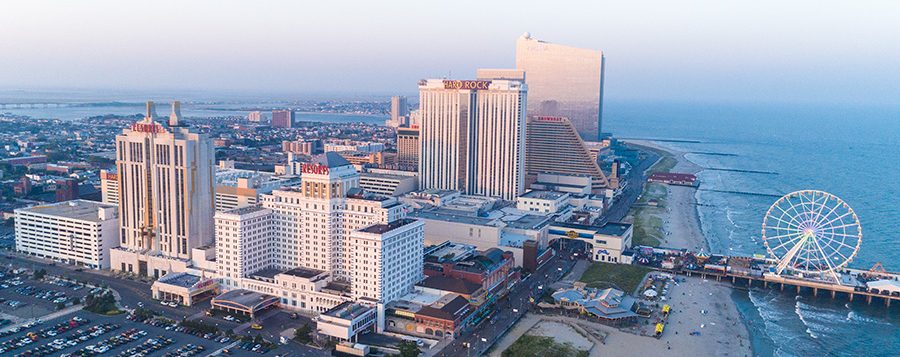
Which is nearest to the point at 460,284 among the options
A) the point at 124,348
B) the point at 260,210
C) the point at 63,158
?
the point at 260,210

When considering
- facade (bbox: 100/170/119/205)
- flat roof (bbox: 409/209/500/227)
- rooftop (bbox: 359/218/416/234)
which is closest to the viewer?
rooftop (bbox: 359/218/416/234)

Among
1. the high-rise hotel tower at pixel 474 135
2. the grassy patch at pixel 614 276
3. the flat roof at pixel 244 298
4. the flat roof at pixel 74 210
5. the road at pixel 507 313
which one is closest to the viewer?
the road at pixel 507 313

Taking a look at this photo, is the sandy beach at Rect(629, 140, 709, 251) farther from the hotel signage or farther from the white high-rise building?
the white high-rise building

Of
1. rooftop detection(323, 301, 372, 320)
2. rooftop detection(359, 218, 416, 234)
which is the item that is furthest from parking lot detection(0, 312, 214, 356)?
rooftop detection(359, 218, 416, 234)

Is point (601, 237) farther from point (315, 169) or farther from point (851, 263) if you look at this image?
point (315, 169)

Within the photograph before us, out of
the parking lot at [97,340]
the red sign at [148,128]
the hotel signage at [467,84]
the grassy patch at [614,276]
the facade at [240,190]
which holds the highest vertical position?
the hotel signage at [467,84]

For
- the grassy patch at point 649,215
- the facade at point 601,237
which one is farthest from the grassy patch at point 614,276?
the grassy patch at point 649,215

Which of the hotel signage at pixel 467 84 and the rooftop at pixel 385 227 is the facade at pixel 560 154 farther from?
the rooftop at pixel 385 227
